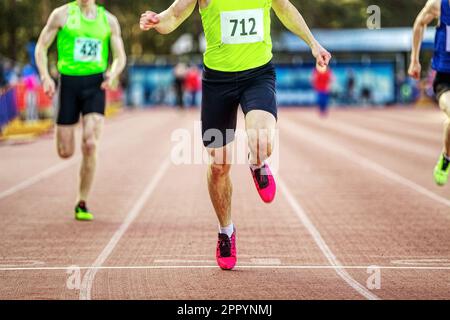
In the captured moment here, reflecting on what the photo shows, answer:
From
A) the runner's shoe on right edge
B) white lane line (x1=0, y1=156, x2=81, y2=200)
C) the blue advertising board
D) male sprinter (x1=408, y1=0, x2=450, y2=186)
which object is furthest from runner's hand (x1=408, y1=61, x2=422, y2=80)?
the blue advertising board

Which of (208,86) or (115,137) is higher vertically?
(208,86)

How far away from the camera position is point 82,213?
11297mm

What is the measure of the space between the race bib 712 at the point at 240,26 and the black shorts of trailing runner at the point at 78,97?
3.53 metres

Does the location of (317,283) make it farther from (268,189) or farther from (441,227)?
(441,227)

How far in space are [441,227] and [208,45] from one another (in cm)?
366

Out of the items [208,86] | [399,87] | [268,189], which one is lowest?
[399,87]

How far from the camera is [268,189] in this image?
789cm

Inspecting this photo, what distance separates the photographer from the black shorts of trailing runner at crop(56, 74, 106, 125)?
11.2 metres

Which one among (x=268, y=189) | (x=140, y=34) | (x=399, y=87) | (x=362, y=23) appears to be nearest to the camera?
(x=268, y=189)

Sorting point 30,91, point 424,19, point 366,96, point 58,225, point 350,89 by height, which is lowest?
point 366,96

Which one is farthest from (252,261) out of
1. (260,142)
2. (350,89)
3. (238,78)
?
(350,89)

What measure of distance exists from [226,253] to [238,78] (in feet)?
4.30

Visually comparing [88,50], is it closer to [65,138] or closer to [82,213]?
[65,138]
